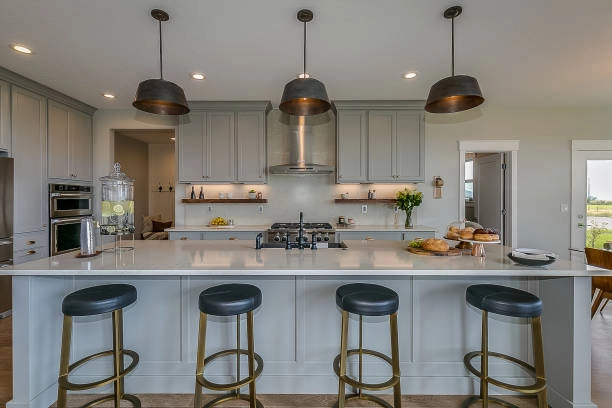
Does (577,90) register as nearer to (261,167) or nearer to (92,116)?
(261,167)

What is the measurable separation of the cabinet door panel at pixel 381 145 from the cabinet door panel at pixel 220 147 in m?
2.04

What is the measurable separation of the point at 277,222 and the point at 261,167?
3.06ft

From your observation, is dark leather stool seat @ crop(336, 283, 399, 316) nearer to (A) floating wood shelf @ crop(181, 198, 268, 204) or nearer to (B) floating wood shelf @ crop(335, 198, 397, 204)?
(B) floating wood shelf @ crop(335, 198, 397, 204)

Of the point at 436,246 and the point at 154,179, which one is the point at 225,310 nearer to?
the point at 436,246

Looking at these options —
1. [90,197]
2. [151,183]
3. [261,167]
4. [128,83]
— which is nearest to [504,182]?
[261,167]

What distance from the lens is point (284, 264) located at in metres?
1.73

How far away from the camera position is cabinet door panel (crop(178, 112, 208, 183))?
14.0 feet

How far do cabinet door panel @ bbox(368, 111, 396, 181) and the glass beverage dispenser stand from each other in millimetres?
3172

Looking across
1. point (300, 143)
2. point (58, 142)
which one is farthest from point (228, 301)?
point (58, 142)

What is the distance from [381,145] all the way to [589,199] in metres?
3.32

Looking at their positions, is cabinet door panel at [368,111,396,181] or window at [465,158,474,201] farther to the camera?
window at [465,158,474,201]

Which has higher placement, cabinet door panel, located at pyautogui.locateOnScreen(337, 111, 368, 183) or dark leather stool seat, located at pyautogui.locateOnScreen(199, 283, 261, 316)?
cabinet door panel, located at pyautogui.locateOnScreen(337, 111, 368, 183)

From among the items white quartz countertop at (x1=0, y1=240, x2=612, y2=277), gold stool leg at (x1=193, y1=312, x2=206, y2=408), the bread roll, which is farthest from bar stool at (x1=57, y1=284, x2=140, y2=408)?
the bread roll

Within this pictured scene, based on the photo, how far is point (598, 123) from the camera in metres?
4.41
